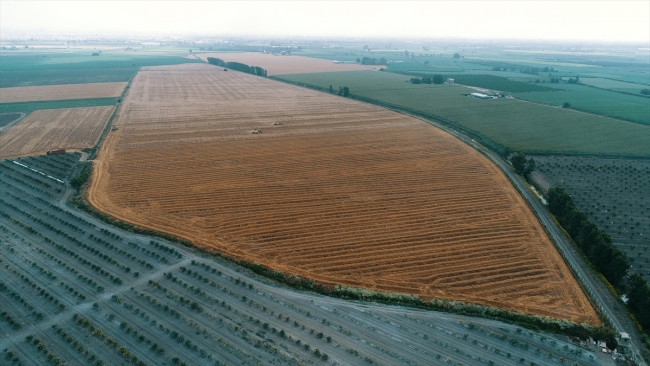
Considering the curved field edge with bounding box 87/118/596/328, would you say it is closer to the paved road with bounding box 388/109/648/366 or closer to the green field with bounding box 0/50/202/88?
the paved road with bounding box 388/109/648/366

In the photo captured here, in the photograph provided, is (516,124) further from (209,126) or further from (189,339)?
(189,339)

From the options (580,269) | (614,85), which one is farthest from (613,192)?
(614,85)

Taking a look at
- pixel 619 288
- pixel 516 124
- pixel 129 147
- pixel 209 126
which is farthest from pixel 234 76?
pixel 619 288

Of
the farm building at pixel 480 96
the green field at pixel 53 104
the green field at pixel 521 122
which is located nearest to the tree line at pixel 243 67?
the green field at pixel 521 122

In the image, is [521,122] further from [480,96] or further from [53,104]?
[53,104]

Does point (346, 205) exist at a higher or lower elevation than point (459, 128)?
lower

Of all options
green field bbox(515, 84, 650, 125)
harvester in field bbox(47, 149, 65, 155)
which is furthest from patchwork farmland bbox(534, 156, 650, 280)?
harvester in field bbox(47, 149, 65, 155)

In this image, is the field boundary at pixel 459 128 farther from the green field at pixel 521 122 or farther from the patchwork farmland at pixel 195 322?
the patchwork farmland at pixel 195 322
